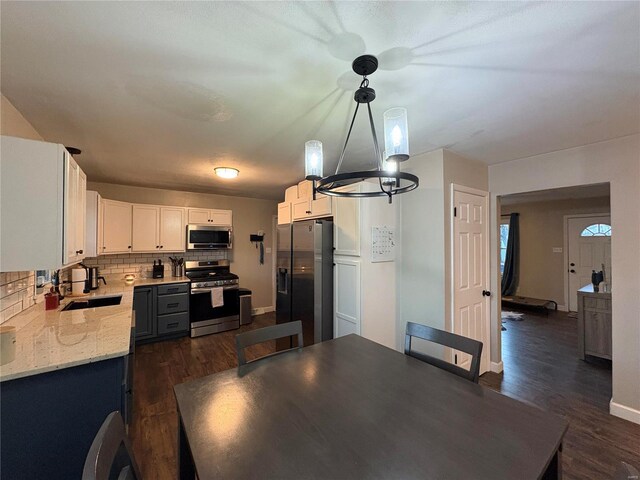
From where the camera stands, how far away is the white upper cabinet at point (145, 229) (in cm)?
406

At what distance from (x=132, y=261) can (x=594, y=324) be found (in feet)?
21.3

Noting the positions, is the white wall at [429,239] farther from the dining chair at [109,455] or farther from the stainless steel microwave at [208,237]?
the stainless steel microwave at [208,237]

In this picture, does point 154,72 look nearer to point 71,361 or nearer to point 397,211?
point 71,361

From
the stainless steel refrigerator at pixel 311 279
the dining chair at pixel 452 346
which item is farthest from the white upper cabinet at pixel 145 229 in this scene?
the dining chair at pixel 452 346

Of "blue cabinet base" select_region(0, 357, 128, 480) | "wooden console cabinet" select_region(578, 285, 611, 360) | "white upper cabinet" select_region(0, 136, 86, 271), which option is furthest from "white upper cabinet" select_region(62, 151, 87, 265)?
"wooden console cabinet" select_region(578, 285, 611, 360)

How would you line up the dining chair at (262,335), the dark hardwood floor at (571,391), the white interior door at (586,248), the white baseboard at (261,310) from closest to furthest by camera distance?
the dining chair at (262,335), the dark hardwood floor at (571,391), the white interior door at (586,248), the white baseboard at (261,310)

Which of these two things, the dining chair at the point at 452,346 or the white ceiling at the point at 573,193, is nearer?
the dining chair at the point at 452,346

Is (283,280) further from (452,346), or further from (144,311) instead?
(452,346)

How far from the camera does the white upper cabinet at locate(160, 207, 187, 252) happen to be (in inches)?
169

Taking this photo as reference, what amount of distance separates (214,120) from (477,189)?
2.74 m

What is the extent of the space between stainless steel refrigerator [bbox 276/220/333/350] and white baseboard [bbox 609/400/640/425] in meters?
2.50

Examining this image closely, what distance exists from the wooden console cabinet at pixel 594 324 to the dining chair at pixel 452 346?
3045 mm

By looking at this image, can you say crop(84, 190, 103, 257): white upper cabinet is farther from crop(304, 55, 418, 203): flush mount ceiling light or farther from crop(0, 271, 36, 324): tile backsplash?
crop(304, 55, 418, 203): flush mount ceiling light

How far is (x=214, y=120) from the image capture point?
2.01m
